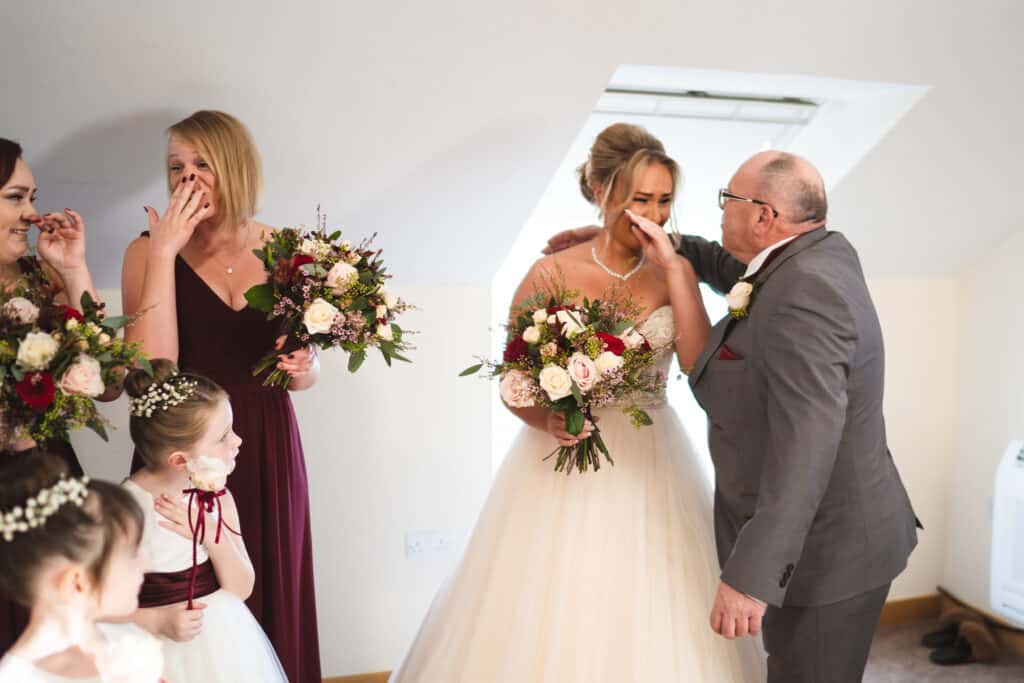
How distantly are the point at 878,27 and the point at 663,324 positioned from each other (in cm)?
119

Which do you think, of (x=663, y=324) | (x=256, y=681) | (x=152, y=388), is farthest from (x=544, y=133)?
(x=256, y=681)

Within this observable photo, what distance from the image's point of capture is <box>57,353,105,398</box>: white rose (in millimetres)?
1660

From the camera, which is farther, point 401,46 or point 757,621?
point 401,46

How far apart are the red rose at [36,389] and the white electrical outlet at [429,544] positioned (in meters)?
1.77

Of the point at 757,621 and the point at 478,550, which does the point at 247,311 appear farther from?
the point at 757,621

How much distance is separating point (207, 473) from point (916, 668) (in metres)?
2.98

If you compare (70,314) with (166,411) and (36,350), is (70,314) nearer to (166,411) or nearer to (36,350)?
(36,350)

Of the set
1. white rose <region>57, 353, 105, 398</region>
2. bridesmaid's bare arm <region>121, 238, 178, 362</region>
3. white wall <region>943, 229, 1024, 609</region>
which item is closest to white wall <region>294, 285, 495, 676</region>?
bridesmaid's bare arm <region>121, 238, 178, 362</region>

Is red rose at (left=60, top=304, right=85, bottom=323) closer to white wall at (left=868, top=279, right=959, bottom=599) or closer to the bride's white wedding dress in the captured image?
the bride's white wedding dress

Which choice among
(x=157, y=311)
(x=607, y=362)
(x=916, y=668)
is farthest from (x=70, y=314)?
(x=916, y=668)

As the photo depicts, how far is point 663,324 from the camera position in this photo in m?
2.45

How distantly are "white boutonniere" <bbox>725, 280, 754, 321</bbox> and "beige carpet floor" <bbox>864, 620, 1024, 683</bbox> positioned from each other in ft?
6.63

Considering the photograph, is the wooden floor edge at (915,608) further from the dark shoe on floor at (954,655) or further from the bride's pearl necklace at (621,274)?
the bride's pearl necklace at (621,274)

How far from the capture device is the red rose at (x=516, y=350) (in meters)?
2.20
